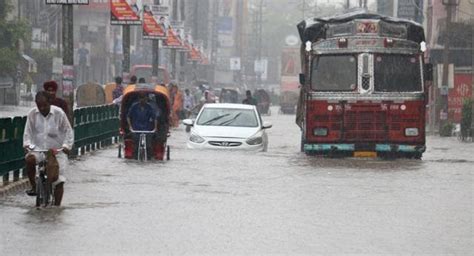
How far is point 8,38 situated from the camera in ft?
247

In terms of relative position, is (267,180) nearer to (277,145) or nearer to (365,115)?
(365,115)

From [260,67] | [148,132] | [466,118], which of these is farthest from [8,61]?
[260,67]

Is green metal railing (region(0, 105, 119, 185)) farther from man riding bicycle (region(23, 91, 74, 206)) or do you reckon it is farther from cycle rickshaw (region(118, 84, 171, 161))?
man riding bicycle (region(23, 91, 74, 206))

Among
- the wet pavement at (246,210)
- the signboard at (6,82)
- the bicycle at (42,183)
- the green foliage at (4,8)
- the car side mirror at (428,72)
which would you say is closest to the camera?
the wet pavement at (246,210)

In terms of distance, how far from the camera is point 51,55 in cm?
9644

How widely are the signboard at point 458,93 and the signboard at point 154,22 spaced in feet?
50.1

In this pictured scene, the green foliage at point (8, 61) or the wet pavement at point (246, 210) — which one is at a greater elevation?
the green foliage at point (8, 61)

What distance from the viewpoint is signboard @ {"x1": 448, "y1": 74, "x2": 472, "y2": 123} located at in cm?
6312

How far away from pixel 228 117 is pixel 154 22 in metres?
20.7

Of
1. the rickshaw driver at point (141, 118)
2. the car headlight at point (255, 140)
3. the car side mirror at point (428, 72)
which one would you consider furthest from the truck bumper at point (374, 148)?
the rickshaw driver at point (141, 118)

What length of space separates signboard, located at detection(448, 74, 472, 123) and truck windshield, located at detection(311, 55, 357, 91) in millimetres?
32534

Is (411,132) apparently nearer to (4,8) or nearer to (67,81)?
(67,81)

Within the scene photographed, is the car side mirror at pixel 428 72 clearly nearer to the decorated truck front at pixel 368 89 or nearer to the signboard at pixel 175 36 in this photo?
the decorated truck front at pixel 368 89

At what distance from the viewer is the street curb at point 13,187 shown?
20.1 m
